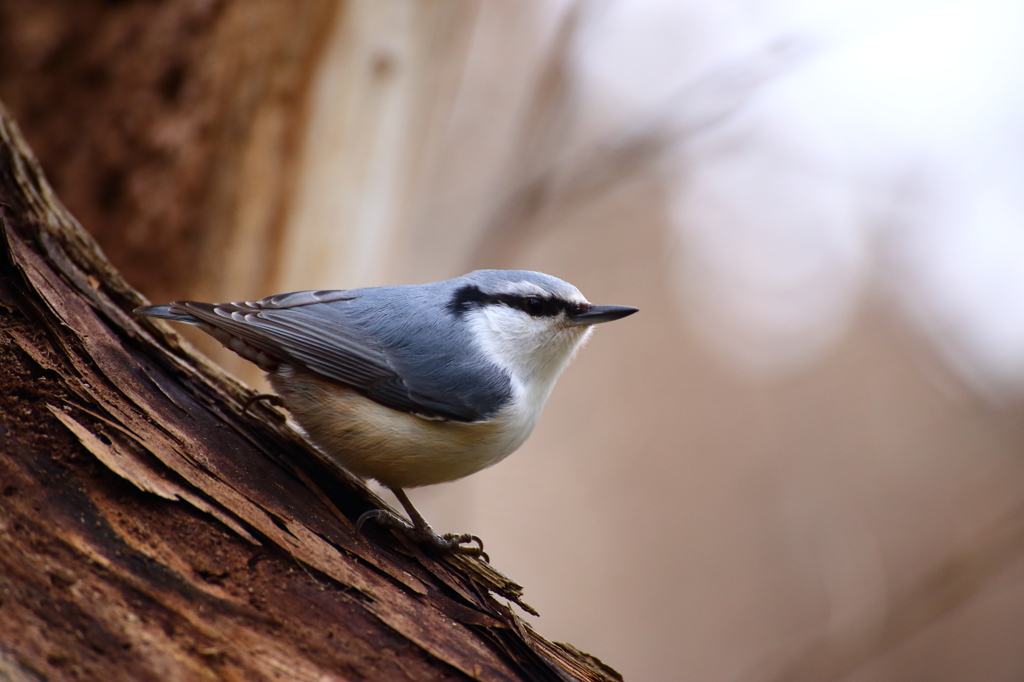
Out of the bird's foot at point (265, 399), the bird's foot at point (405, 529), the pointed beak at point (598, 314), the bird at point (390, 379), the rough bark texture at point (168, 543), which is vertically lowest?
the rough bark texture at point (168, 543)

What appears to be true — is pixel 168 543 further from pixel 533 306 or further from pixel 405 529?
pixel 533 306

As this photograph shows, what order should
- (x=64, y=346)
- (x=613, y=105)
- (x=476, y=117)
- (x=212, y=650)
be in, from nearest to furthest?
(x=212, y=650), (x=64, y=346), (x=613, y=105), (x=476, y=117)

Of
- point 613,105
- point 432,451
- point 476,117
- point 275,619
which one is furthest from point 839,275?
point 275,619

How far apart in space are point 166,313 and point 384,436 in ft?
2.12

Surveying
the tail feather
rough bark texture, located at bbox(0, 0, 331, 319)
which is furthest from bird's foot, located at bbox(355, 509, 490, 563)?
rough bark texture, located at bbox(0, 0, 331, 319)

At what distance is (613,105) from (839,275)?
7.26 ft

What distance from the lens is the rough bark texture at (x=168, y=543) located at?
1.22 metres

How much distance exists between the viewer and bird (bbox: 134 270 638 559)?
1924mm

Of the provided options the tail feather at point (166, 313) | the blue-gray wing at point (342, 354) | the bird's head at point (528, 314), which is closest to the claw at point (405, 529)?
the blue-gray wing at point (342, 354)

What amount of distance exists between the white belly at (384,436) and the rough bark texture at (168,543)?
15 centimetres

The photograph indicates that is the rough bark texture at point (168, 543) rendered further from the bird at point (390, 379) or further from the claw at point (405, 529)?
the bird at point (390, 379)

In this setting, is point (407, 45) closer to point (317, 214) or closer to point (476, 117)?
point (317, 214)

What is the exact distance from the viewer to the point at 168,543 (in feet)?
4.46

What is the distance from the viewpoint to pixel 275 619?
1348 millimetres
